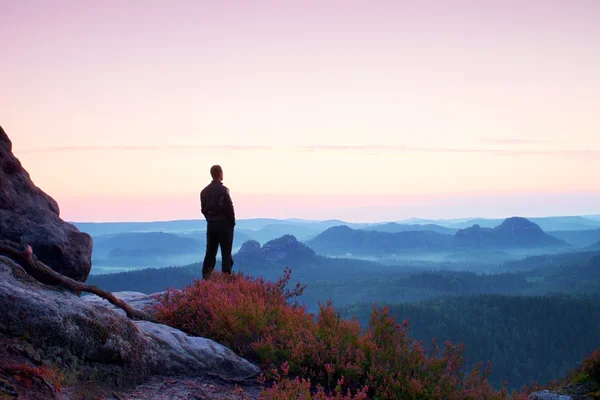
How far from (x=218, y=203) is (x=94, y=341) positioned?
682 centimetres

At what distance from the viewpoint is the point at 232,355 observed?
8789 mm

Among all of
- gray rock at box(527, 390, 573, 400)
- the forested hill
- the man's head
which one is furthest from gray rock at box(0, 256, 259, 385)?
the forested hill

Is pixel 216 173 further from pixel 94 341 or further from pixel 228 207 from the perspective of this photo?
pixel 94 341

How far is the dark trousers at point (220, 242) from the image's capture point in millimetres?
13633

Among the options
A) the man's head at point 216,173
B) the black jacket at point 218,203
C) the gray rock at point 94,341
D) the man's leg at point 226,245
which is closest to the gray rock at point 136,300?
the man's leg at point 226,245

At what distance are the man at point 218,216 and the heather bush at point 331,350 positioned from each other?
305 centimetres

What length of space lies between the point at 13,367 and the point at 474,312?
148644 mm

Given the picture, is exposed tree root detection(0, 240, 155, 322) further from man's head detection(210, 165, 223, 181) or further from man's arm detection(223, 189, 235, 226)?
man's head detection(210, 165, 223, 181)

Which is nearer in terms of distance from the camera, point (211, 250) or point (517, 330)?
point (211, 250)

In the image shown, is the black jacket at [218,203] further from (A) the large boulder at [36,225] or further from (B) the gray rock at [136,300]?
(A) the large boulder at [36,225]

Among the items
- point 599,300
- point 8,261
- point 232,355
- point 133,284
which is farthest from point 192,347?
point 133,284

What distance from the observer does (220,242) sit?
545 inches

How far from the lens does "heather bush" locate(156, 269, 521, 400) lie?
8.23 m

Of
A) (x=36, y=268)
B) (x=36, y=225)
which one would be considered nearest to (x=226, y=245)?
(x=36, y=225)
